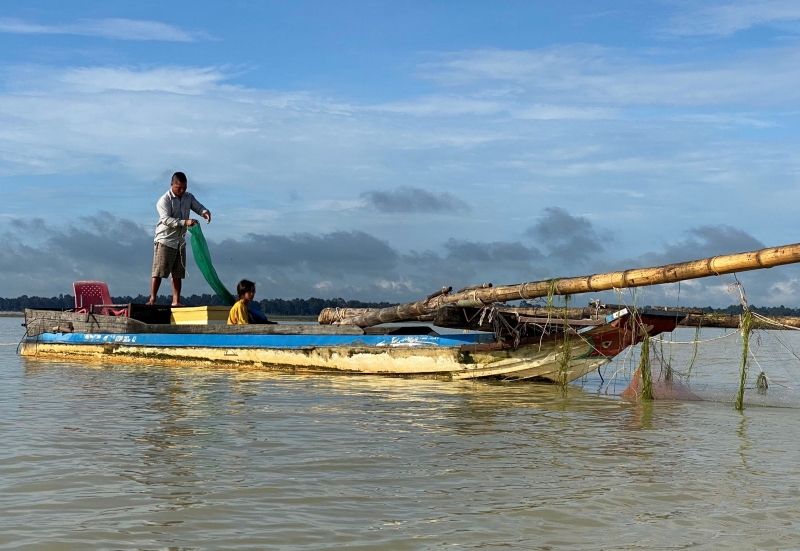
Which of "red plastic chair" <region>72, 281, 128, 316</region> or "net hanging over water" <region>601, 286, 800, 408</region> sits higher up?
"red plastic chair" <region>72, 281, 128, 316</region>

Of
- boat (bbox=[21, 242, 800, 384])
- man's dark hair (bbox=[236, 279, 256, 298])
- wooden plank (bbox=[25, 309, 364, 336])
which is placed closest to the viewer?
boat (bbox=[21, 242, 800, 384])

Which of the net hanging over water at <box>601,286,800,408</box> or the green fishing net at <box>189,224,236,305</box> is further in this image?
the green fishing net at <box>189,224,236,305</box>

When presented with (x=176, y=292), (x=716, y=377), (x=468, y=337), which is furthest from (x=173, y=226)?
(x=716, y=377)

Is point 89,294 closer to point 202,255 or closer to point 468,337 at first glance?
point 202,255

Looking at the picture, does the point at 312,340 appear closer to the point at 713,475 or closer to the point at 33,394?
the point at 33,394

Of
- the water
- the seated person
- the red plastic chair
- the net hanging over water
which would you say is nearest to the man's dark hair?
the seated person

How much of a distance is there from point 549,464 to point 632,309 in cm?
481

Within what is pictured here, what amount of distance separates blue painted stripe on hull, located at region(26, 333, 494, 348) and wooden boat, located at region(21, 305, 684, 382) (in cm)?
2

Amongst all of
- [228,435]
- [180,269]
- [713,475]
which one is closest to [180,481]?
[228,435]

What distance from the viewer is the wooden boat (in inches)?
437

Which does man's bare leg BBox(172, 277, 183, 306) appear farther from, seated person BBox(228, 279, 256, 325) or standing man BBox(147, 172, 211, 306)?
seated person BBox(228, 279, 256, 325)

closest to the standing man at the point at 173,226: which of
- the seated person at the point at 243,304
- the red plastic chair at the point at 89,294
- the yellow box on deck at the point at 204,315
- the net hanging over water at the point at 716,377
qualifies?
the yellow box on deck at the point at 204,315

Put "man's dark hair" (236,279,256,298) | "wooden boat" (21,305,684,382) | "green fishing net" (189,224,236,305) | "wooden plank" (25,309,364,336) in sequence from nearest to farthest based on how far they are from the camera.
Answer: "wooden boat" (21,305,684,382) → "wooden plank" (25,309,364,336) → "man's dark hair" (236,279,256,298) → "green fishing net" (189,224,236,305)

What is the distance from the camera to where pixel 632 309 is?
34.0 feet
